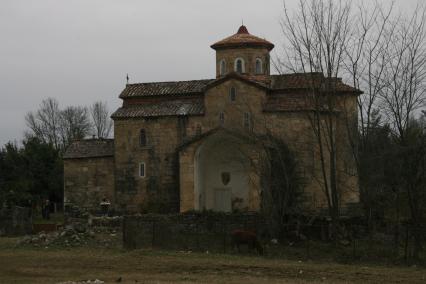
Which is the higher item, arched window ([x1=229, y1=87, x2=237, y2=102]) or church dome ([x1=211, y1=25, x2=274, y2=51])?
church dome ([x1=211, y1=25, x2=274, y2=51])

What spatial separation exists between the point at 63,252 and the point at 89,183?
16648 mm

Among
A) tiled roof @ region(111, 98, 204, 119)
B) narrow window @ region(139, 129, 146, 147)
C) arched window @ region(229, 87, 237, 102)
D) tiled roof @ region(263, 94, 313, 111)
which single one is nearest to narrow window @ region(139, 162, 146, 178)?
narrow window @ region(139, 129, 146, 147)

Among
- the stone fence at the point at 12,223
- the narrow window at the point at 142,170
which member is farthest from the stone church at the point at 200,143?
the stone fence at the point at 12,223

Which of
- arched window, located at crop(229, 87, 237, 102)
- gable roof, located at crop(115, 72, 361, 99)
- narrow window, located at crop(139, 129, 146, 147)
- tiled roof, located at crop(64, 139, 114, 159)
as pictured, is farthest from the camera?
tiled roof, located at crop(64, 139, 114, 159)

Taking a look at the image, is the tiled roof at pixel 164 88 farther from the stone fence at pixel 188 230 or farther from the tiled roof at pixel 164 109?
the stone fence at pixel 188 230

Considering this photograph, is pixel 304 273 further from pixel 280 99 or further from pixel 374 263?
pixel 280 99

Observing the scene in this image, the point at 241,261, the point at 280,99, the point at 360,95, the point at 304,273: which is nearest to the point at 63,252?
the point at 241,261

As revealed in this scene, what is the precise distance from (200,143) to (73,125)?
3800 centimetres

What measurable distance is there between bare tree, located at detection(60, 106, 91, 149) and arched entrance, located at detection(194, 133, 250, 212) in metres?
33.3

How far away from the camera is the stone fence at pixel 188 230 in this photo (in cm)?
2427

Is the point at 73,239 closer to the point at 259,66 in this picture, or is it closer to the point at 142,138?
the point at 142,138

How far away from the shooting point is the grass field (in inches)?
675

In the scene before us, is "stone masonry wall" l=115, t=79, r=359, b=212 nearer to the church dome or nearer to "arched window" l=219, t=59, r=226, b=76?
"arched window" l=219, t=59, r=226, b=76

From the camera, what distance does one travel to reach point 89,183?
132ft
